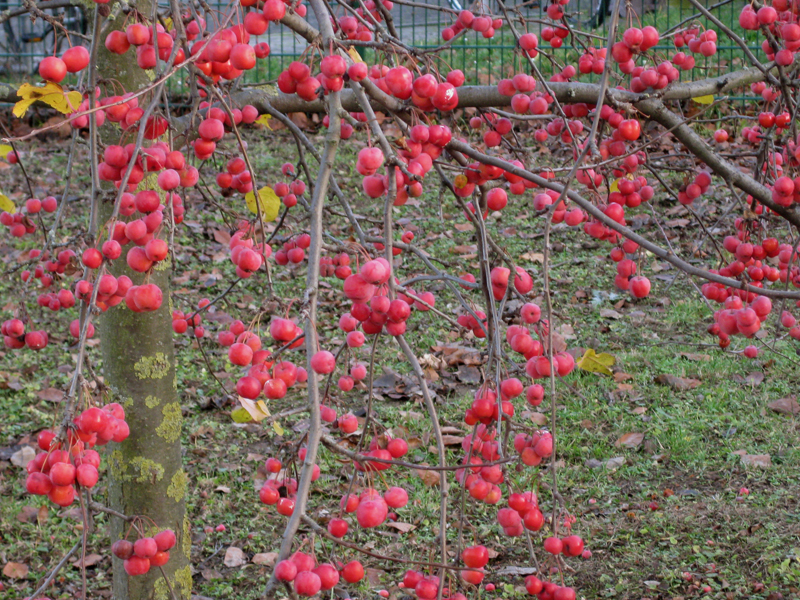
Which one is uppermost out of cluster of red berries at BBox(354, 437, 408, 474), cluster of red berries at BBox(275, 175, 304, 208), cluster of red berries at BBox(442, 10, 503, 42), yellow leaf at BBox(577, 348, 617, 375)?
cluster of red berries at BBox(442, 10, 503, 42)

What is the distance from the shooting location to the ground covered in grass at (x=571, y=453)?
2.50 metres

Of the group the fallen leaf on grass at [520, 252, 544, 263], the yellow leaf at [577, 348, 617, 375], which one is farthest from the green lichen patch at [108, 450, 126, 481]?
the fallen leaf on grass at [520, 252, 544, 263]

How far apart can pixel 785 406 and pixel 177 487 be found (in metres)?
2.48

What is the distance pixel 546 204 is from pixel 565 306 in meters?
2.63

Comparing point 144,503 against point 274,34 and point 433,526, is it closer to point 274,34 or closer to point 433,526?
point 433,526

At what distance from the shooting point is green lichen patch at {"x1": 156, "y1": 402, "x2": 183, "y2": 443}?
2.04 metres

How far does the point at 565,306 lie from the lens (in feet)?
14.7

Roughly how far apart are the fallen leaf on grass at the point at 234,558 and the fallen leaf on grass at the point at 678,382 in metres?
2.00

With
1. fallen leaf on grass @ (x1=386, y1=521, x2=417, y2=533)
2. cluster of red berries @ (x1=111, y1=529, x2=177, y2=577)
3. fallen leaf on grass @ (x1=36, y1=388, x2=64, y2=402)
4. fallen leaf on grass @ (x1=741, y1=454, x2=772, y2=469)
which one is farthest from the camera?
fallen leaf on grass @ (x1=36, y1=388, x2=64, y2=402)

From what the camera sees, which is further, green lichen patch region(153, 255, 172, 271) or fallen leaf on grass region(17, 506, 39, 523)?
fallen leaf on grass region(17, 506, 39, 523)

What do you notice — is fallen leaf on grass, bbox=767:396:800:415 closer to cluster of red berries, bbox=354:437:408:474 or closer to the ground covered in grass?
the ground covered in grass

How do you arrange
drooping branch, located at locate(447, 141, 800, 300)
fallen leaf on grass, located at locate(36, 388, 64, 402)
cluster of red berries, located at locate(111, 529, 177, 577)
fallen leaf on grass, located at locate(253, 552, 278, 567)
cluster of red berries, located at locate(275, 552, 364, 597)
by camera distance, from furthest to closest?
fallen leaf on grass, located at locate(36, 388, 64, 402), fallen leaf on grass, located at locate(253, 552, 278, 567), cluster of red berries, located at locate(111, 529, 177, 577), drooping branch, located at locate(447, 141, 800, 300), cluster of red berries, located at locate(275, 552, 364, 597)

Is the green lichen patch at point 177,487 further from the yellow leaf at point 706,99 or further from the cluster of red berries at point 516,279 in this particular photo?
the yellow leaf at point 706,99

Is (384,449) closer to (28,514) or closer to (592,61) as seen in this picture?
(592,61)
